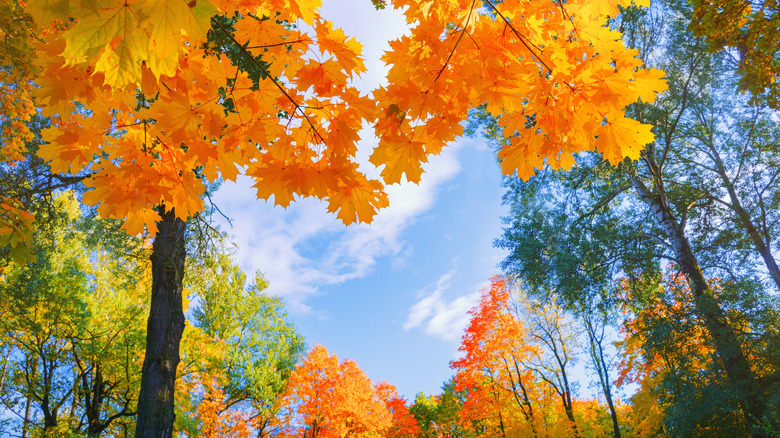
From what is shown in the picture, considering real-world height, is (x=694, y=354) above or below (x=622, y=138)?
below

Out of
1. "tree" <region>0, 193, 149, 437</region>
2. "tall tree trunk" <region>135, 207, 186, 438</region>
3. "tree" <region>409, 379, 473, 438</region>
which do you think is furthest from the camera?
"tree" <region>409, 379, 473, 438</region>

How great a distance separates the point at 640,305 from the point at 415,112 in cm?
1086

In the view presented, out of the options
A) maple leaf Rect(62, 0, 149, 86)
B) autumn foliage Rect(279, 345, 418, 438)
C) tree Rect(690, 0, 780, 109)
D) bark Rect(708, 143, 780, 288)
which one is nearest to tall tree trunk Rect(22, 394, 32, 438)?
autumn foliage Rect(279, 345, 418, 438)

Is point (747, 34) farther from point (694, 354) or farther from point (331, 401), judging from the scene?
point (331, 401)

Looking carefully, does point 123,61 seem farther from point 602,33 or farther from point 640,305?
point 640,305

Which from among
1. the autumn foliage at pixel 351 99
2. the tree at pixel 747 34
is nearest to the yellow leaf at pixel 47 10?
the autumn foliage at pixel 351 99

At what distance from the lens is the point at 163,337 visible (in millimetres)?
4793

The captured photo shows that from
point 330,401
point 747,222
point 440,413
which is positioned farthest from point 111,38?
point 440,413

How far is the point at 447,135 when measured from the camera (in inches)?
70.4

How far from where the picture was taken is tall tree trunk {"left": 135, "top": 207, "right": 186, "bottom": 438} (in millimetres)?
4363

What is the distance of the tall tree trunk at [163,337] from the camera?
172 inches

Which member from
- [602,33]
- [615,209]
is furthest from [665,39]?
[602,33]

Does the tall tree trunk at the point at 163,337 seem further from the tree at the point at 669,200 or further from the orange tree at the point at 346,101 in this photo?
the tree at the point at 669,200

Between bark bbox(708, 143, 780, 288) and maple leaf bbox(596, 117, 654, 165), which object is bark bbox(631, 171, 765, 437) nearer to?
bark bbox(708, 143, 780, 288)
